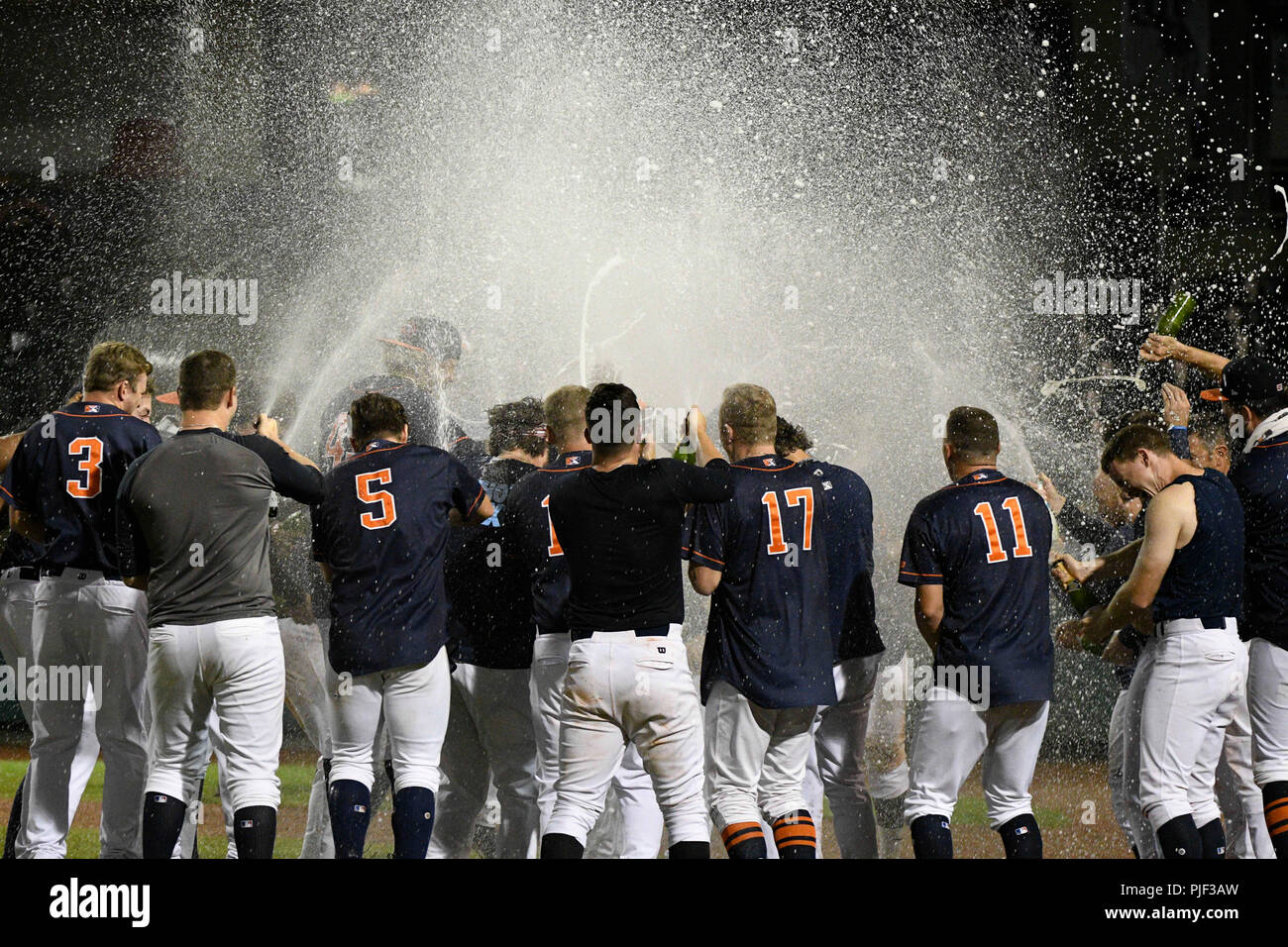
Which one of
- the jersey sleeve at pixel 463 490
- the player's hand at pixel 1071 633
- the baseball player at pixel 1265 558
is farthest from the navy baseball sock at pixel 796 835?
the baseball player at pixel 1265 558

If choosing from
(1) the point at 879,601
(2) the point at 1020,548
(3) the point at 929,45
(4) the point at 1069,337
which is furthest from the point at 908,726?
(3) the point at 929,45

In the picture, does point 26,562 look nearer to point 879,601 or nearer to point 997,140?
point 879,601

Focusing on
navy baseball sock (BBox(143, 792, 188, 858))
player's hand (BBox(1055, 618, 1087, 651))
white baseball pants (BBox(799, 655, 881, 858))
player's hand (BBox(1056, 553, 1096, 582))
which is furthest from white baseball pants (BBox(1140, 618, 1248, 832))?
navy baseball sock (BBox(143, 792, 188, 858))

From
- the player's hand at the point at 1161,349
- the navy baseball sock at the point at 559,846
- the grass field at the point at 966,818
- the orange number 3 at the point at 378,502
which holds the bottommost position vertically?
the grass field at the point at 966,818

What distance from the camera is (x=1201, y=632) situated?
4922 mm

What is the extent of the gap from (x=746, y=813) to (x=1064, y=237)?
7.31 metres

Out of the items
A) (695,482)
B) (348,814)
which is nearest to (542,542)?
(695,482)

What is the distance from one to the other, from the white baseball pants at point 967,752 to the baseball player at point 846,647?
1.29ft

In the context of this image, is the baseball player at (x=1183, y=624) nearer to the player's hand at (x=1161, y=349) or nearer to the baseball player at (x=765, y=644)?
the player's hand at (x=1161, y=349)

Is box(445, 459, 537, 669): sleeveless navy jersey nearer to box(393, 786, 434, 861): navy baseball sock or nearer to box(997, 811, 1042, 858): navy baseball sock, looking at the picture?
box(393, 786, 434, 861): navy baseball sock

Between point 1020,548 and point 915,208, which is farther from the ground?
point 915,208

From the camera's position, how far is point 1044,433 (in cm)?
966

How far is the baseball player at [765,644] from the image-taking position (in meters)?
4.79

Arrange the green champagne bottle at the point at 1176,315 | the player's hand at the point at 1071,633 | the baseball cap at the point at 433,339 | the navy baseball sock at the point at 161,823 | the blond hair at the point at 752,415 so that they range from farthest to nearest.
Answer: the baseball cap at the point at 433,339 → the green champagne bottle at the point at 1176,315 → the player's hand at the point at 1071,633 → the blond hair at the point at 752,415 → the navy baseball sock at the point at 161,823
